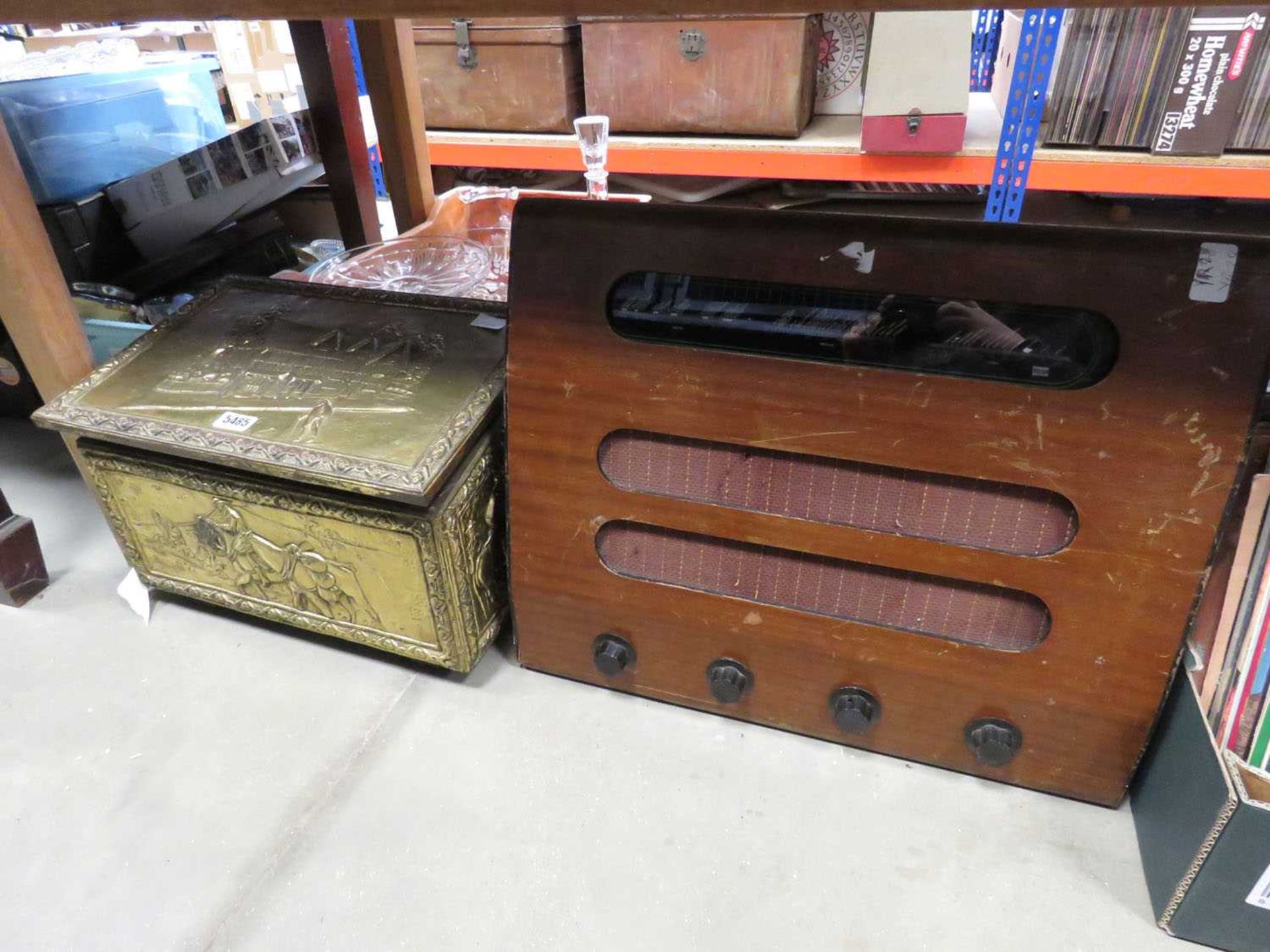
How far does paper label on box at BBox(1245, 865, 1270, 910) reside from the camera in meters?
0.52

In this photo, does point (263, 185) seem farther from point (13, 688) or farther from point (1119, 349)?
point (1119, 349)

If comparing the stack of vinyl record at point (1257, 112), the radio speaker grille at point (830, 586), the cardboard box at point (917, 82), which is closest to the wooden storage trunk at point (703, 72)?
the cardboard box at point (917, 82)

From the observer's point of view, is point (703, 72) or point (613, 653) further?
point (703, 72)

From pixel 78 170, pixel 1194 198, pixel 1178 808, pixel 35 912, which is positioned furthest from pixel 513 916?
pixel 1194 198

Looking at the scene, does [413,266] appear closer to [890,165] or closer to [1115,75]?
[890,165]

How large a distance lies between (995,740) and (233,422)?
2.36 feet

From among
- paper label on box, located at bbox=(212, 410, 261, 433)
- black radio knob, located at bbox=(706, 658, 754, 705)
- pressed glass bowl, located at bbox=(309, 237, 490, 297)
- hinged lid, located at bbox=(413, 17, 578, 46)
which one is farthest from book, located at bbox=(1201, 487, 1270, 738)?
hinged lid, located at bbox=(413, 17, 578, 46)

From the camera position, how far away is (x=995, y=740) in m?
0.64

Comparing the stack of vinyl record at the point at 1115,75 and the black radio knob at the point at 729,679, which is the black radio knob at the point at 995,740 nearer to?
the black radio knob at the point at 729,679

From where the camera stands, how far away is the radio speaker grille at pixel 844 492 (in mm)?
574

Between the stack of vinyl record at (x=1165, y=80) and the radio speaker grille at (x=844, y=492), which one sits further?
the stack of vinyl record at (x=1165, y=80)

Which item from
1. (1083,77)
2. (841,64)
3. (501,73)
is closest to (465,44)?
(501,73)

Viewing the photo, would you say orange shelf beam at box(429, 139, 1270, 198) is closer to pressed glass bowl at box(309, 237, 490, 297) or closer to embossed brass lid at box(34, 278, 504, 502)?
pressed glass bowl at box(309, 237, 490, 297)

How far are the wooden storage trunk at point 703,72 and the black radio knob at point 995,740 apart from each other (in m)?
0.96
